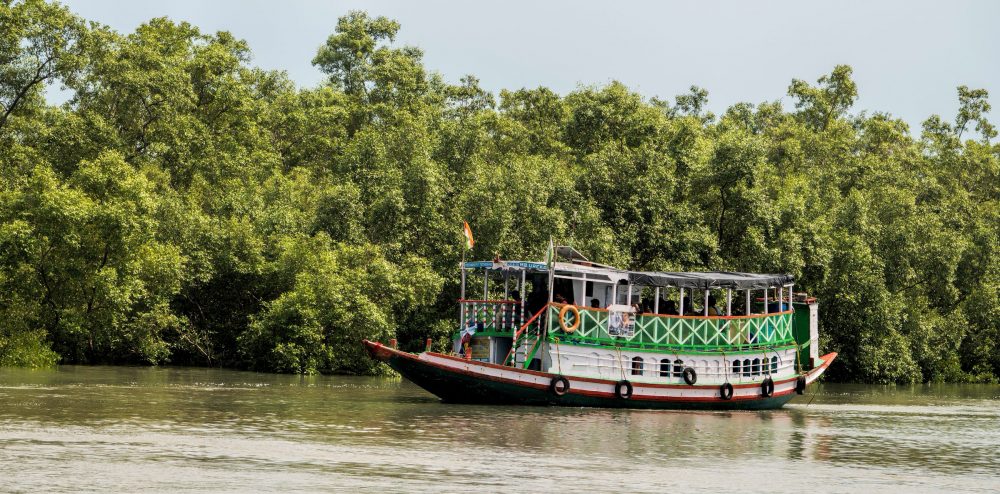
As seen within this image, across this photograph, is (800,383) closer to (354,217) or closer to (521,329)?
(521,329)

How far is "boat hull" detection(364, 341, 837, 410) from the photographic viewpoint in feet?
108

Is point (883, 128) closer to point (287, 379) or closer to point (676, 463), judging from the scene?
point (287, 379)

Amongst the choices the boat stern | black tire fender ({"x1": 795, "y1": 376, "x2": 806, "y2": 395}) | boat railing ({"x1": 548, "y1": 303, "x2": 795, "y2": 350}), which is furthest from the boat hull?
black tire fender ({"x1": 795, "y1": 376, "x2": 806, "y2": 395})

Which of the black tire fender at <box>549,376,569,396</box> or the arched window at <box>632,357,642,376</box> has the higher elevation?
the arched window at <box>632,357,642,376</box>

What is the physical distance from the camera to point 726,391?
117 ft

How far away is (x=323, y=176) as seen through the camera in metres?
66.4

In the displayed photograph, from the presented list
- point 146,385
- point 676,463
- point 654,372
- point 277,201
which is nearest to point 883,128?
point 277,201

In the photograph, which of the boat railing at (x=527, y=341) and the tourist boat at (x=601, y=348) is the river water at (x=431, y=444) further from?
the boat railing at (x=527, y=341)

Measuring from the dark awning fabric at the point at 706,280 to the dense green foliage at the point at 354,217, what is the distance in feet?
43.6

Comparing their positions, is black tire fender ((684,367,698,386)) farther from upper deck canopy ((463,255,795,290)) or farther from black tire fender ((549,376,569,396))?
black tire fender ((549,376,569,396))

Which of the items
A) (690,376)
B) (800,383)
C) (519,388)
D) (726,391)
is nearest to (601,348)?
(519,388)

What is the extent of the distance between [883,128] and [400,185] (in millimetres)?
35112

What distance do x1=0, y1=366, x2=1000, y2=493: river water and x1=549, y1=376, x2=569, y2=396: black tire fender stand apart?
722 millimetres

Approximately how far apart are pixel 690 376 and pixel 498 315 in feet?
18.5
